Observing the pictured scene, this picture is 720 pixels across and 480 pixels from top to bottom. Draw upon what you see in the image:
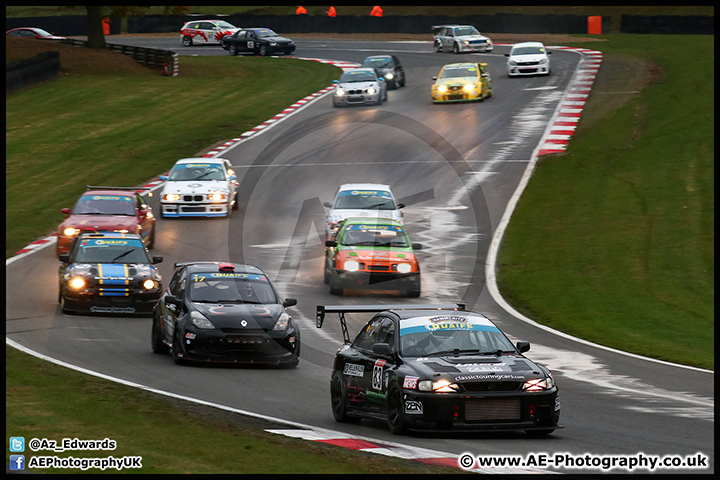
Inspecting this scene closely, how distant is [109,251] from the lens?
2097 centimetres

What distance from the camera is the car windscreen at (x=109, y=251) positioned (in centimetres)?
2065

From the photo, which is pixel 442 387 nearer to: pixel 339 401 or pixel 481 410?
pixel 481 410

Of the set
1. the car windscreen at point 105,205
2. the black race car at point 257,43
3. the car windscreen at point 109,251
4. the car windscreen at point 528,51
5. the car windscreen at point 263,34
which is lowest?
the car windscreen at point 109,251

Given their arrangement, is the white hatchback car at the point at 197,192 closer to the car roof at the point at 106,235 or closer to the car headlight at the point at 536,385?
the car roof at the point at 106,235

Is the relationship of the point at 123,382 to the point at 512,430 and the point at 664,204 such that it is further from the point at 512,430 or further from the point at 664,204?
the point at 664,204

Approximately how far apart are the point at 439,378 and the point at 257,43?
54.1 metres

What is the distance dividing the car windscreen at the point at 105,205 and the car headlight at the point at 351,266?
5.96 metres

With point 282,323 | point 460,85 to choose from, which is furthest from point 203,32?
point 282,323

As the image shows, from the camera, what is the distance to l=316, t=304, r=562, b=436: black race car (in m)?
10.4

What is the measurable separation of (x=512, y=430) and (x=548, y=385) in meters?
0.70

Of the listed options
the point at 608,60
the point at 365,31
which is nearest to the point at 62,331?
the point at 608,60

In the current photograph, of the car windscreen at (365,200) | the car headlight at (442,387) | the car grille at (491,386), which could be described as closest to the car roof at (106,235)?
the car windscreen at (365,200)

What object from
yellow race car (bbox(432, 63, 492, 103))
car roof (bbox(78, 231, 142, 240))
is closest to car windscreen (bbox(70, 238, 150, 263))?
car roof (bbox(78, 231, 142, 240))
